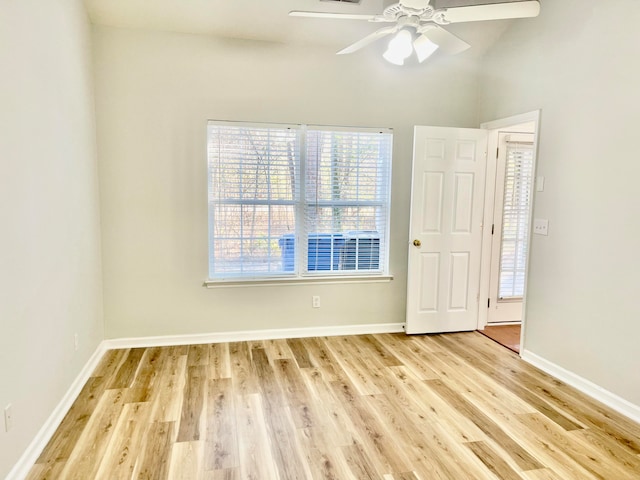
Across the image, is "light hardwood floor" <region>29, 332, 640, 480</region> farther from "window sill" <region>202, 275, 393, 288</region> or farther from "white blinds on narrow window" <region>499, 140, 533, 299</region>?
"white blinds on narrow window" <region>499, 140, 533, 299</region>

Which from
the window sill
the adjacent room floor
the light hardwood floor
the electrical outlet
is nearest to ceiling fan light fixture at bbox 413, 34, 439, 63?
the window sill

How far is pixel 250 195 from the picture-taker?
3652mm

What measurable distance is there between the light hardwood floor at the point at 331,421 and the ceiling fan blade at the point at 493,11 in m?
2.37

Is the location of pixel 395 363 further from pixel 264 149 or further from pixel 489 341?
pixel 264 149

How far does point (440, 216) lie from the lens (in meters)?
3.88

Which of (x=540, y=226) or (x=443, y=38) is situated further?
(x=540, y=226)

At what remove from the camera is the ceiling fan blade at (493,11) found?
2.12 meters

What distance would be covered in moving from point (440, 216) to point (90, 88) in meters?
3.23

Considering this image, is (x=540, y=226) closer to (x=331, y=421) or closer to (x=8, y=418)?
(x=331, y=421)

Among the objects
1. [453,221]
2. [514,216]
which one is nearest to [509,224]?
[514,216]

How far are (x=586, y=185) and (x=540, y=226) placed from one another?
50 cm

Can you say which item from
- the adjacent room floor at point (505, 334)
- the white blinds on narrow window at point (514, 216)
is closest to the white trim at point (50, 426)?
the adjacent room floor at point (505, 334)

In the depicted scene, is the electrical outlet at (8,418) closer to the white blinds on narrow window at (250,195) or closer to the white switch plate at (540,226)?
the white blinds on narrow window at (250,195)

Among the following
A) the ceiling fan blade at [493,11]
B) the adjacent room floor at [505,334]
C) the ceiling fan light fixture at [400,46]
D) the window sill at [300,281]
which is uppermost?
the ceiling fan blade at [493,11]
